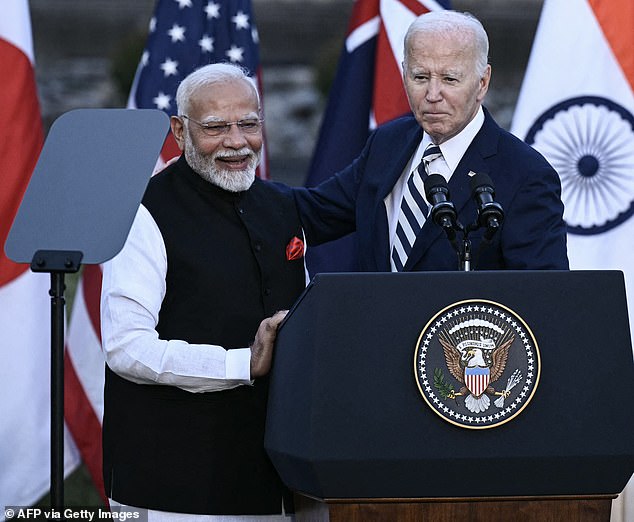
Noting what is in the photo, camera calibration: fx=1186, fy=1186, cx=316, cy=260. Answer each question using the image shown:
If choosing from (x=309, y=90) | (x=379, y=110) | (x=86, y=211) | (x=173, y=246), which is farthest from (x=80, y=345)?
(x=309, y=90)

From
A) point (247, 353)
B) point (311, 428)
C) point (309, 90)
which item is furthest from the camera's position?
point (309, 90)

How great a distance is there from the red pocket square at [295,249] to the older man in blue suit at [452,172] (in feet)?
0.54

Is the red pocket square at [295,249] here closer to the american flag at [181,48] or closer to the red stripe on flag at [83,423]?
the american flag at [181,48]

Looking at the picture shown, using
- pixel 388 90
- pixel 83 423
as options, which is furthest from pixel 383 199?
pixel 83 423

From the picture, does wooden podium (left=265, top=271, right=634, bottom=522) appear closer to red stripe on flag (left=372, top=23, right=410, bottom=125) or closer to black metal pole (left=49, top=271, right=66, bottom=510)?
black metal pole (left=49, top=271, right=66, bottom=510)

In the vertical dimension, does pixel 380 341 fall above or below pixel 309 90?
below

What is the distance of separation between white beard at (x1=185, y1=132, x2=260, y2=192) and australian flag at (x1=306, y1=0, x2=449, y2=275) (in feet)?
6.13

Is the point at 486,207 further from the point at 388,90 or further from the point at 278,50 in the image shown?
the point at 278,50

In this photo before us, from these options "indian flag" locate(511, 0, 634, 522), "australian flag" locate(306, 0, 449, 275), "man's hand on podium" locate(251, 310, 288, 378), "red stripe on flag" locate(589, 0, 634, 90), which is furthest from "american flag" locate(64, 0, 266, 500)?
"man's hand on podium" locate(251, 310, 288, 378)

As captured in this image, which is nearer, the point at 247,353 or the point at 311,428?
the point at 311,428

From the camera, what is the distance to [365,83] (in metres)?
5.14

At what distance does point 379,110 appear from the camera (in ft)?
16.3

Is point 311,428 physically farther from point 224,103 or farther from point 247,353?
point 224,103

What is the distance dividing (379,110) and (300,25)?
8694 millimetres
